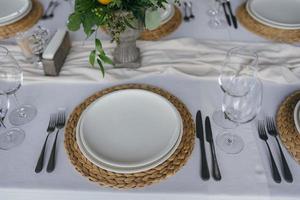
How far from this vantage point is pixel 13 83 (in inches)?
30.3

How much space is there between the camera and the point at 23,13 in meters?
1.03

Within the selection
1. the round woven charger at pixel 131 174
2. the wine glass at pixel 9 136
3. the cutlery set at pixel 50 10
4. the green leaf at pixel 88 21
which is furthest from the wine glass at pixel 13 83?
the cutlery set at pixel 50 10

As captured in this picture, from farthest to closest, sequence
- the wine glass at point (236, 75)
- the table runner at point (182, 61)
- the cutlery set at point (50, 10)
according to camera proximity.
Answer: the cutlery set at point (50, 10)
the table runner at point (182, 61)
the wine glass at point (236, 75)

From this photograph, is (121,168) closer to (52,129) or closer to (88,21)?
(52,129)

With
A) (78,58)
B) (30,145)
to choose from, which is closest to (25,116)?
(30,145)

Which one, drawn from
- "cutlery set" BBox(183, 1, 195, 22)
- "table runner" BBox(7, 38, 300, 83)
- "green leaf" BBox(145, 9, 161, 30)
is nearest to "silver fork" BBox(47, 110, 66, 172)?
"table runner" BBox(7, 38, 300, 83)

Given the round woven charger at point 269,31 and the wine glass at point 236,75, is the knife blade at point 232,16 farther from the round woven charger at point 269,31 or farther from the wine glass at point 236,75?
the wine glass at point 236,75

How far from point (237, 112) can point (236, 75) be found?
0.46 ft

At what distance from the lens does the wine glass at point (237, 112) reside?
26.7 inches

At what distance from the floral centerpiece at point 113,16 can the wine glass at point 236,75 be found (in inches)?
8.8

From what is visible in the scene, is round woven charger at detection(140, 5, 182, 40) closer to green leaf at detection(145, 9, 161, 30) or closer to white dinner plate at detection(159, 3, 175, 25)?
white dinner plate at detection(159, 3, 175, 25)

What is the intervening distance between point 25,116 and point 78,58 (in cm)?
25

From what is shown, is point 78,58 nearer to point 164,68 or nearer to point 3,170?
point 164,68

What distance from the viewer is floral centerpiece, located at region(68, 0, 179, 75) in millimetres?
669
